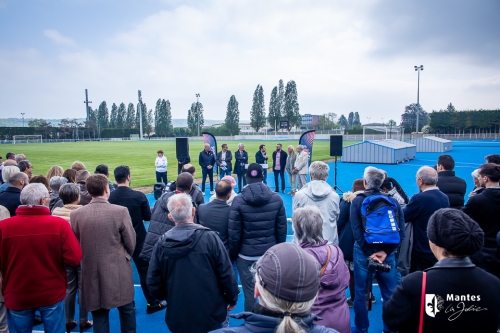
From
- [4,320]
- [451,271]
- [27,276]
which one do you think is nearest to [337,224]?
[451,271]

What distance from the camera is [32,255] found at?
10.1 feet

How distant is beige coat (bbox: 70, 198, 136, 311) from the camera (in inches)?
135

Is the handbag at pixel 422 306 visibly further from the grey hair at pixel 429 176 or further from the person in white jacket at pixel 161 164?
the person in white jacket at pixel 161 164

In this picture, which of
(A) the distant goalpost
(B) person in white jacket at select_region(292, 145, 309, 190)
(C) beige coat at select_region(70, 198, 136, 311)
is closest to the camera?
(C) beige coat at select_region(70, 198, 136, 311)

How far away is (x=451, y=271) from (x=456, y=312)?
0.74 ft

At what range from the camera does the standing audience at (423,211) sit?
3.94 m

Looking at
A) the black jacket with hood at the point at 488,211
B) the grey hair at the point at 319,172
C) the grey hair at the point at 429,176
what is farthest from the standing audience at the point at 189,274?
the black jacket with hood at the point at 488,211

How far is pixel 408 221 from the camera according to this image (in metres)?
4.07

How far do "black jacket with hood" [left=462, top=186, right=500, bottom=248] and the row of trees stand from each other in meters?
76.4

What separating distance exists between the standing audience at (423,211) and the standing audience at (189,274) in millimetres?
2498

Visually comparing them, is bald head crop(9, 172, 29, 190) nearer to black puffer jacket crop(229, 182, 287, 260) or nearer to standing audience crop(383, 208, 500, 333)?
black puffer jacket crop(229, 182, 287, 260)

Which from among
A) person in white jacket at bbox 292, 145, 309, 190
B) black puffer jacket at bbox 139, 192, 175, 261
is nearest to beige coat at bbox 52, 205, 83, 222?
black puffer jacket at bbox 139, 192, 175, 261

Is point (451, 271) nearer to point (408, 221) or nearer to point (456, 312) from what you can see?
point (456, 312)

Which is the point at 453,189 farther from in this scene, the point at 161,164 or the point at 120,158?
the point at 120,158
